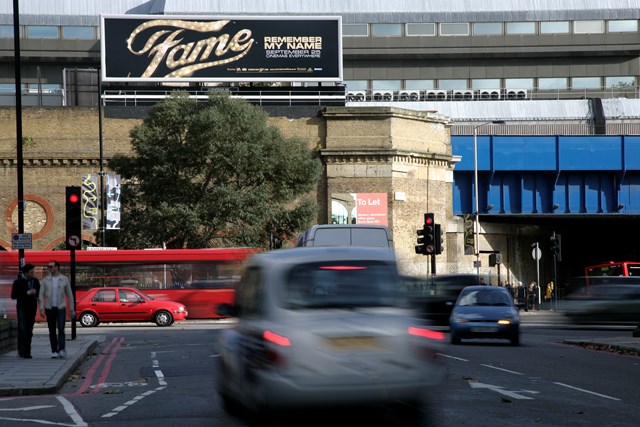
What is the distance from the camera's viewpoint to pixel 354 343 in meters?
11.0

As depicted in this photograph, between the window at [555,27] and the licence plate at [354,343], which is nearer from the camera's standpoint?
the licence plate at [354,343]

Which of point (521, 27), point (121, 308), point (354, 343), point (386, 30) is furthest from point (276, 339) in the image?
point (521, 27)

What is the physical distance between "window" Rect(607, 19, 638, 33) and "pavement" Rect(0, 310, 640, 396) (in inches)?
2509

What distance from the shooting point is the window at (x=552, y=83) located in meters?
89.6

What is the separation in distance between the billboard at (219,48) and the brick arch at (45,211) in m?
7.63

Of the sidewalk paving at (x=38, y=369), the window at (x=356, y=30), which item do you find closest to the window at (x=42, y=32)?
the window at (x=356, y=30)

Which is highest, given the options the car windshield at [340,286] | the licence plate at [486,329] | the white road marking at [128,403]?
the car windshield at [340,286]

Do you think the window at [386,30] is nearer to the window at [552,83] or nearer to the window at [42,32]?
the window at [552,83]

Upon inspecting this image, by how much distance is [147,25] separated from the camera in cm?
6212

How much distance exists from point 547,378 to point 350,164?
4662cm

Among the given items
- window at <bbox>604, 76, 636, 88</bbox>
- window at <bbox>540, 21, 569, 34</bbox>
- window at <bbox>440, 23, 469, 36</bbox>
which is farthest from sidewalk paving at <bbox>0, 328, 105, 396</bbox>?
window at <bbox>604, 76, 636, 88</bbox>

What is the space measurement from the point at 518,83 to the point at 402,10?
11.0 meters

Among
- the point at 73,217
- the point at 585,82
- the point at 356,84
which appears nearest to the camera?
the point at 73,217

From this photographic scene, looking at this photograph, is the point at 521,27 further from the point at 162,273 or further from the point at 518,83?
the point at 162,273
